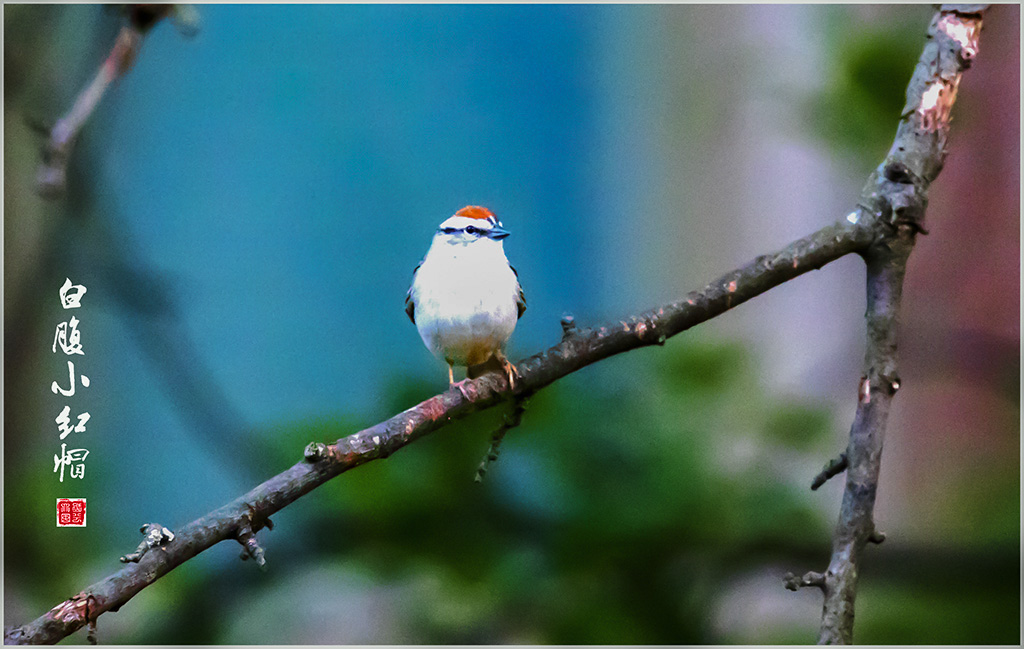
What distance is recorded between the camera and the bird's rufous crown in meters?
1.53

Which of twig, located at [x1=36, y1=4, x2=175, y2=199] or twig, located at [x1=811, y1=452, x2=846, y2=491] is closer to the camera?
twig, located at [x1=36, y1=4, x2=175, y2=199]

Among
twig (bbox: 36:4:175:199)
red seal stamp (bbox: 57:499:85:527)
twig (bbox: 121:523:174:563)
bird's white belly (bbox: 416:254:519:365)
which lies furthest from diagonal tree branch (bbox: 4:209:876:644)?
twig (bbox: 36:4:175:199)

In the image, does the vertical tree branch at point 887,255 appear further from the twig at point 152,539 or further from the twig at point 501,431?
the twig at point 152,539

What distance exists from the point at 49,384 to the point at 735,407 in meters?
1.37

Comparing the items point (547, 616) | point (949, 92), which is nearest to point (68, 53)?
point (547, 616)

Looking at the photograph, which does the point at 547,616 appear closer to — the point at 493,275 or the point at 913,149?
the point at 493,275

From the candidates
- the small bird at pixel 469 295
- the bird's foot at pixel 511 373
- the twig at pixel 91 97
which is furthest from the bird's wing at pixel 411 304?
the twig at pixel 91 97

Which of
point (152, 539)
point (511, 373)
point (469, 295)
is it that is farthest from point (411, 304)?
point (152, 539)

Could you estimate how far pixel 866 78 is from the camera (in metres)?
1.59

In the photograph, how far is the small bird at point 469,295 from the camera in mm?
1472

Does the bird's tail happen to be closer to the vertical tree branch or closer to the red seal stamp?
the vertical tree branch

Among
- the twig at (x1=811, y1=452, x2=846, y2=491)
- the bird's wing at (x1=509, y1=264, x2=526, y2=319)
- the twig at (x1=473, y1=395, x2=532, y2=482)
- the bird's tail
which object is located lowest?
the twig at (x1=811, y1=452, x2=846, y2=491)

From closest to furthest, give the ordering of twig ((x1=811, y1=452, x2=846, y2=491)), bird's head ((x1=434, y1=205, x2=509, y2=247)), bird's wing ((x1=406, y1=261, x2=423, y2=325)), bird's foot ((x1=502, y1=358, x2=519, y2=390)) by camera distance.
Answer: twig ((x1=811, y1=452, x2=846, y2=491))
bird's foot ((x1=502, y1=358, x2=519, y2=390))
bird's head ((x1=434, y1=205, x2=509, y2=247))
bird's wing ((x1=406, y1=261, x2=423, y2=325))

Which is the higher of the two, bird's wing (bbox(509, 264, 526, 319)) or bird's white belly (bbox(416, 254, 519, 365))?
bird's wing (bbox(509, 264, 526, 319))
